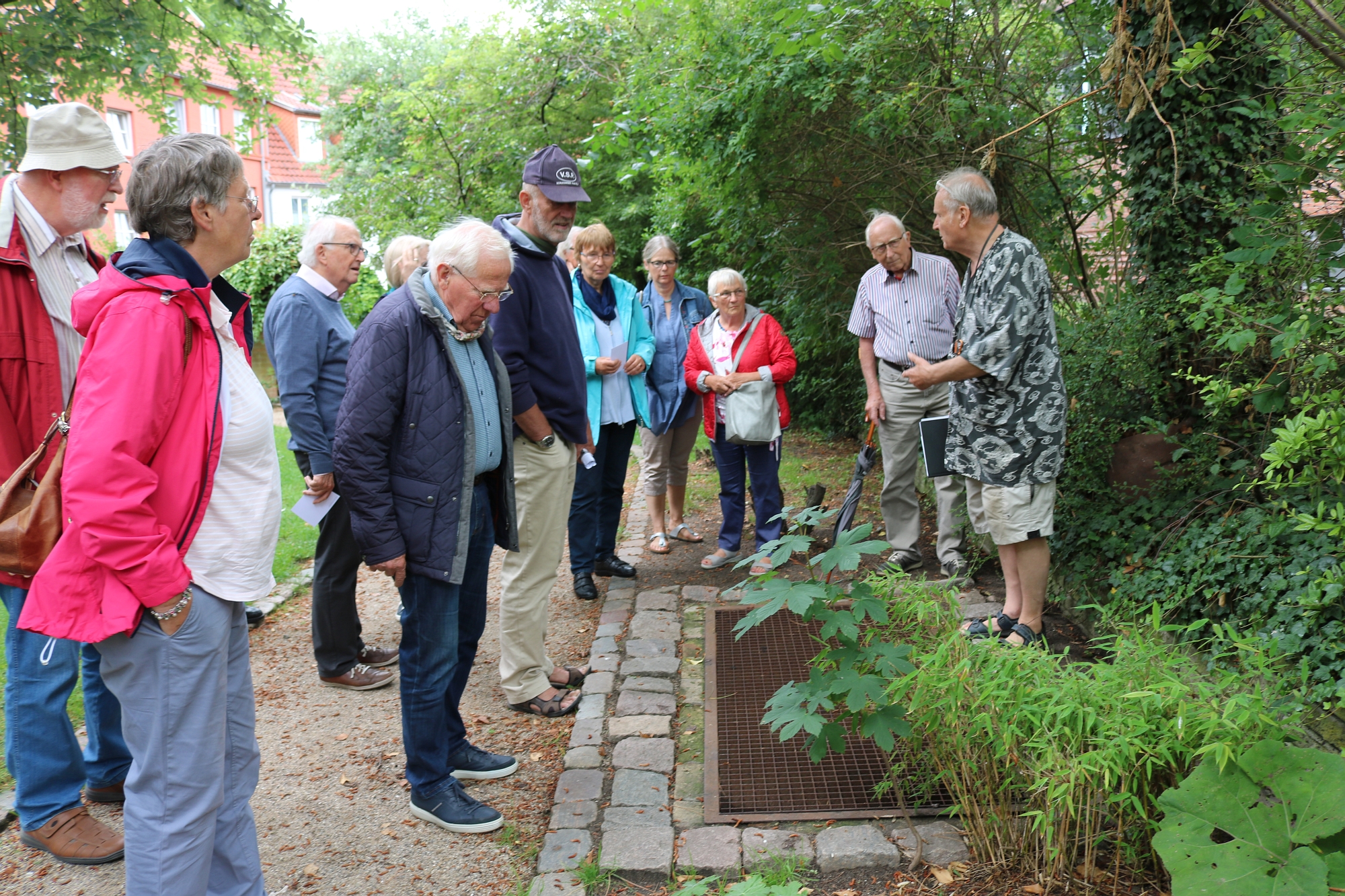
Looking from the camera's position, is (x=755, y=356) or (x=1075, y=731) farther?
(x=755, y=356)

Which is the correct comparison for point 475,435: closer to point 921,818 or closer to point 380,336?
point 380,336

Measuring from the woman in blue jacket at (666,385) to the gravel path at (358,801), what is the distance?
169 centimetres

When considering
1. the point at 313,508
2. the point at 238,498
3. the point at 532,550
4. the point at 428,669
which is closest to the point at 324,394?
the point at 313,508

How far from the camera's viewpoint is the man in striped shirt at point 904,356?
5.59m

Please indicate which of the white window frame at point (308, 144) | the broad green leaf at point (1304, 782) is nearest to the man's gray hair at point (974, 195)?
the broad green leaf at point (1304, 782)

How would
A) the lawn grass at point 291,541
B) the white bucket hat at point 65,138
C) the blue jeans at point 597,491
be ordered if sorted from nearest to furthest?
the white bucket hat at point 65,138
the blue jeans at point 597,491
the lawn grass at point 291,541

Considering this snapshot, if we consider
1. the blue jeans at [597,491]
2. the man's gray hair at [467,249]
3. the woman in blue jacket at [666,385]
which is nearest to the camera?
the man's gray hair at [467,249]

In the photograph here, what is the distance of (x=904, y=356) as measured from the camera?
18.5 ft

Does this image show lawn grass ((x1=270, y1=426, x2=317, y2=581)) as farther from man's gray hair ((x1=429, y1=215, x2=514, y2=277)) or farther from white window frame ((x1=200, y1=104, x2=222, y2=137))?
white window frame ((x1=200, y1=104, x2=222, y2=137))

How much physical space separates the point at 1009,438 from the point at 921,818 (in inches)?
71.9

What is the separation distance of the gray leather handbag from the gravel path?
5.21 feet

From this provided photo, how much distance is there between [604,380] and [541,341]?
4.73 feet

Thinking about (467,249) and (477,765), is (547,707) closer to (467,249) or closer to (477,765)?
(477,765)

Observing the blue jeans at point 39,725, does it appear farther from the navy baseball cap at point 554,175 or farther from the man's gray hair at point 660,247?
the man's gray hair at point 660,247
